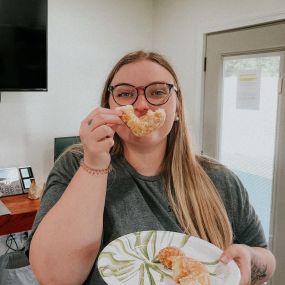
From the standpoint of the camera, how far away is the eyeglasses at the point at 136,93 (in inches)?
38.4

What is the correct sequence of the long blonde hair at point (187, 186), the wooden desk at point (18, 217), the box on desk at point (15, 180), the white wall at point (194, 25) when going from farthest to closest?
the box on desk at point (15, 180) < the white wall at point (194, 25) < the wooden desk at point (18, 217) < the long blonde hair at point (187, 186)

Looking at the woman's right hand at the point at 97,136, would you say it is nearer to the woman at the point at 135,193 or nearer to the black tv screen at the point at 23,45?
the woman at the point at 135,193

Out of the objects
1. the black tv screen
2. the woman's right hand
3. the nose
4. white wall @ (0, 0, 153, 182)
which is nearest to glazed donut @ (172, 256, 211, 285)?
the woman's right hand

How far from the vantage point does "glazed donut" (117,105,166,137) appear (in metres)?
0.90

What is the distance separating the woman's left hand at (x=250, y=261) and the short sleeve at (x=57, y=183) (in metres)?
0.44

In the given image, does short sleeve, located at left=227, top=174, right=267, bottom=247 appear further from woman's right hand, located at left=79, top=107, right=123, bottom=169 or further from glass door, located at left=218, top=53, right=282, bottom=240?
glass door, located at left=218, top=53, right=282, bottom=240

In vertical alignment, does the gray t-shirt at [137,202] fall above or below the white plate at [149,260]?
above

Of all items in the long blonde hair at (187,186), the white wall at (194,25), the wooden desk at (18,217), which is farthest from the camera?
the white wall at (194,25)

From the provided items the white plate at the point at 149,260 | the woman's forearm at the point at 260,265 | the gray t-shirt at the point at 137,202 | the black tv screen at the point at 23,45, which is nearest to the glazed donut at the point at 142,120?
the gray t-shirt at the point at 137,202

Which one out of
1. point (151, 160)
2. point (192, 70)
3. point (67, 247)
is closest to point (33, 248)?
point (67, 247)

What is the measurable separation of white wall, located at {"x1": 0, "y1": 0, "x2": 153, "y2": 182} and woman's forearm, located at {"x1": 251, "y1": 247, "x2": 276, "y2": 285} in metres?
2.13

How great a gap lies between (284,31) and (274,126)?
58cm

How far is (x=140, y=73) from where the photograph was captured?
0.99 metres

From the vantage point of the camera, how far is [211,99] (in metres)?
2.67
